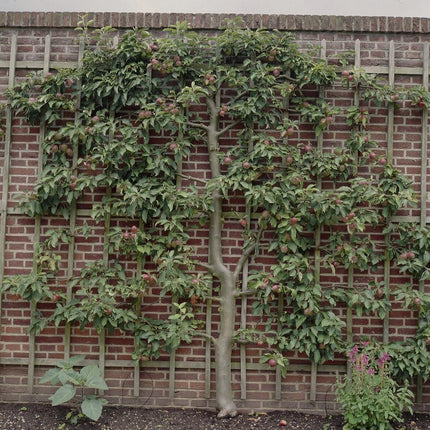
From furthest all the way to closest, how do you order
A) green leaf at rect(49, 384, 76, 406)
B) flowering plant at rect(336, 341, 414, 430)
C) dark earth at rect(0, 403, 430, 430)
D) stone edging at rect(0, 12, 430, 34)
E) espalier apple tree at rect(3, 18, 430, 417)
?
stone edging at rect(0, 12, 430, 34), espalier apple tree at rect(3, 18, 430, 417), dark earth at rect(0, 403, 430, 430), green leaf at rect(49, 384, 76, 406), flowering plant at rect(336, 341, 414, 430)

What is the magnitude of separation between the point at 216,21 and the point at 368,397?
2993 millimetres

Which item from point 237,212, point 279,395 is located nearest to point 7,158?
point 237,212

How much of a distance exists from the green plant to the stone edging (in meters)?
2.63

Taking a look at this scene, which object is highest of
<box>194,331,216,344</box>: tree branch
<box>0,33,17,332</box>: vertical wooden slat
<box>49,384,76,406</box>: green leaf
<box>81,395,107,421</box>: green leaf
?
<box>0,33,17,332</box>: vertical wooden slat

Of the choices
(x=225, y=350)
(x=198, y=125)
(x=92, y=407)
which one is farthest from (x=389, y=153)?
(x=92, y=407)

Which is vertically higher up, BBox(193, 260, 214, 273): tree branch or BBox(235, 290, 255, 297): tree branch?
BBox(193, 260, 214, 273): tree branch

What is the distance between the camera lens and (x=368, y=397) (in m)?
3.37

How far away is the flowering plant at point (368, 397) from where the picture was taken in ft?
10.9

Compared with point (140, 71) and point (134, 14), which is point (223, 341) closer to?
point (140, 71)

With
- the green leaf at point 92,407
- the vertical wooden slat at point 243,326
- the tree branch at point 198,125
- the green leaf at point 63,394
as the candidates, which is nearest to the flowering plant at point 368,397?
the vertical wooden slat at point 243,326

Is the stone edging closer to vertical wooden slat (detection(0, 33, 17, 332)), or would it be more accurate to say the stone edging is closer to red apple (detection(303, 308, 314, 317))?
vertical wooden slat (detection(0, 33, 17, 332))

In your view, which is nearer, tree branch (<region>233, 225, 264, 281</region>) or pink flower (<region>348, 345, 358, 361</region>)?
pink flower (<region>348, 345, 358, 361</region>)

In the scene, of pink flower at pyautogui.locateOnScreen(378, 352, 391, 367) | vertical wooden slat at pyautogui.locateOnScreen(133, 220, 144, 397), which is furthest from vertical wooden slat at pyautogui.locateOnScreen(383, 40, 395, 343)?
vertical wooden slat at pyautogui.locateOnScreen(133, 220, 144, 397)

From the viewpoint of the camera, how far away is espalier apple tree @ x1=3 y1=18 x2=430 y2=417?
3.72 metres
